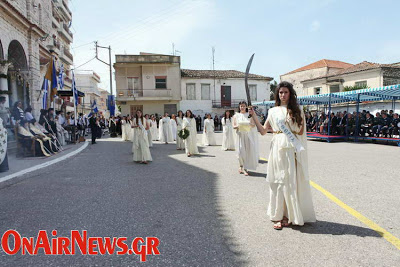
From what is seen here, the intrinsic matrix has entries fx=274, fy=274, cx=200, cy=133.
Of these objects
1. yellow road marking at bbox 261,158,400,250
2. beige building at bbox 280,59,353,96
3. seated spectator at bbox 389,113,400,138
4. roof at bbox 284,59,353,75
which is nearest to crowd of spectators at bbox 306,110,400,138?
seated spectator at bbox 389,113,400,138

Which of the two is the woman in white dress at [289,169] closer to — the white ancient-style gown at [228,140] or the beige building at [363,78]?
the white ancient-style gown at [228,140]

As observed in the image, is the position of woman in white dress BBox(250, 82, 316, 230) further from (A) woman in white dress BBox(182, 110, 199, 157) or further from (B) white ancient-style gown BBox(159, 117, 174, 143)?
(B) white ancient-style gown BBox(159, 117, 174, 143)

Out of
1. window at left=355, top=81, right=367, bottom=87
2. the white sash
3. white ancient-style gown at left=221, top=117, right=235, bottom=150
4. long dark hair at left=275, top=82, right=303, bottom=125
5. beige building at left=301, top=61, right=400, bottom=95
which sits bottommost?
white ancient-style gown at left=221, top=117, right=235, bottom=150

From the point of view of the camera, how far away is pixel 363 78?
3009 centimetres

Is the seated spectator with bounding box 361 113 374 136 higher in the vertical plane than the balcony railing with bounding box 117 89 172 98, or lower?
lower

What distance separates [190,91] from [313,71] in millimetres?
18738

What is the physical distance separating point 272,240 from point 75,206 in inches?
117

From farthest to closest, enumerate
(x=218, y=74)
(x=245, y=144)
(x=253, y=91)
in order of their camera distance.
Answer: (x=253, y=91)
(x=218, y=74)
(x=245, y=144)

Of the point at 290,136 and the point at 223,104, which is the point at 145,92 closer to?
the point at 223,104

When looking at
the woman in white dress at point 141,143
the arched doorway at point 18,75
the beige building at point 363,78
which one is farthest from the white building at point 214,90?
the woman in white dress at point 141,143

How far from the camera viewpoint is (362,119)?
50.5 feet

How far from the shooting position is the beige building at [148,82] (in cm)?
3161

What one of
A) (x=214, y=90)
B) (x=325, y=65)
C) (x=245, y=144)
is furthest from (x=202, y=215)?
(x=325, y=65)

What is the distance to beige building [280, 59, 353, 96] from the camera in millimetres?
38281
